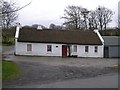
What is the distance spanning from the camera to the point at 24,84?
15.6 metres

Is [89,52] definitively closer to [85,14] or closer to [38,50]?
[38,50]

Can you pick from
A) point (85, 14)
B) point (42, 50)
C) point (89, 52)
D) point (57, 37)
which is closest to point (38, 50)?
point (42, 50)

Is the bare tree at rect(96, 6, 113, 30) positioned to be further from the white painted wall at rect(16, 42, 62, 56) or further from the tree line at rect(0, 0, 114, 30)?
the white painted wall at rect(16, 42, 62, 56)

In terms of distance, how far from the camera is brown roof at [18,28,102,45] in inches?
1727

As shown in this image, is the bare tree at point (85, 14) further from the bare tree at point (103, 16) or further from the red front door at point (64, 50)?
the red front door at point (64, 50)

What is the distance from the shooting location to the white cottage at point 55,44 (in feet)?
141

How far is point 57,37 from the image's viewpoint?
45.6 m

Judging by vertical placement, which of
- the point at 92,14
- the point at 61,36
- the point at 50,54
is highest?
the point at 92,14

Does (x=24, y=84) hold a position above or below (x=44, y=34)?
below

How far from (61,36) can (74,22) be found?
29164 millimetres

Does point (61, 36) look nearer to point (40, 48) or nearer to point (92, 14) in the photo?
point (40, 48)

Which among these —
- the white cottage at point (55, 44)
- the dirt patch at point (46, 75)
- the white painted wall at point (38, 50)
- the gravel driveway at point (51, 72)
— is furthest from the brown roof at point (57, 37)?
the dirt patch at point (46, 75)

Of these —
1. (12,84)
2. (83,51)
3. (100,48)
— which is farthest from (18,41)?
(12,84)

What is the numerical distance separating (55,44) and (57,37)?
228cm
